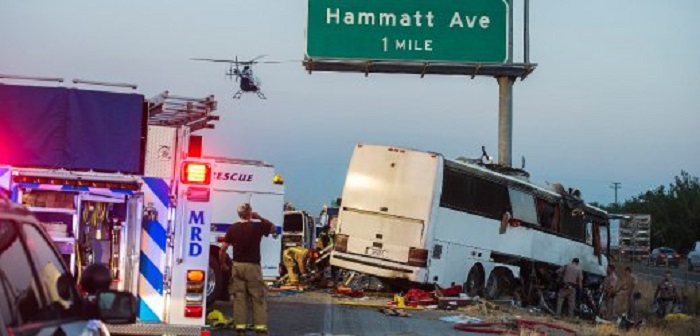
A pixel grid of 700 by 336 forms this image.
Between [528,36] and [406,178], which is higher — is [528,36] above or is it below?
above

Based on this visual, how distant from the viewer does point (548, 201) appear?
28625mm

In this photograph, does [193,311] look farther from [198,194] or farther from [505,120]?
[505,120]

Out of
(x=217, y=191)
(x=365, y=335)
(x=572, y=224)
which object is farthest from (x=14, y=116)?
(x=572, y=224)

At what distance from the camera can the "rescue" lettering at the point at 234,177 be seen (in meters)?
22.0

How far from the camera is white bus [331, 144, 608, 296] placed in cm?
2331

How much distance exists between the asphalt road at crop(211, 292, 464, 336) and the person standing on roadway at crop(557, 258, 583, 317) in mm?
6654

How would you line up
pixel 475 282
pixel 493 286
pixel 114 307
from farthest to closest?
pixel 493 286
pixel 475 282
pixel 114 307

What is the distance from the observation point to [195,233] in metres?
9.68

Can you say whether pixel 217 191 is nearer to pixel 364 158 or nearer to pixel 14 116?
pixel 364 158

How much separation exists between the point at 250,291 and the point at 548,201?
16.8 meters

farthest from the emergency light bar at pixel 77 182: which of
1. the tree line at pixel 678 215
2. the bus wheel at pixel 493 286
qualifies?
the tree line at pixel 678 215

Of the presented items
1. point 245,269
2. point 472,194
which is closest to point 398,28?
point 472,194

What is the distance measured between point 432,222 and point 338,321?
595 cm

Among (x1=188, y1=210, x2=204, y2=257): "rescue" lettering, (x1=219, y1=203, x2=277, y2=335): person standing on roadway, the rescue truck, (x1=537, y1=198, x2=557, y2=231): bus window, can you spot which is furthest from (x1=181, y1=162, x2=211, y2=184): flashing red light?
(x1=537, y1=198, x2=557, y2=231): bus window
